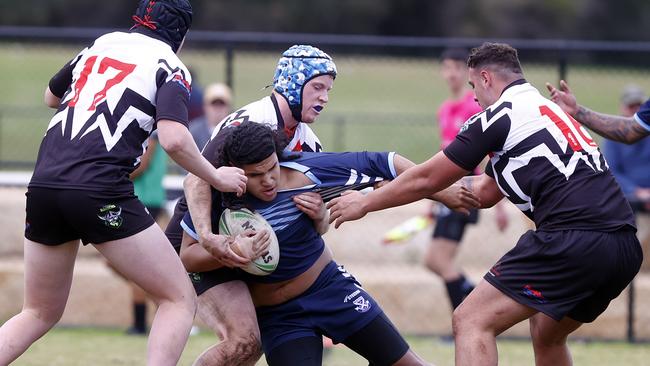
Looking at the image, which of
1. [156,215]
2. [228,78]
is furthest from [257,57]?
[156,215]

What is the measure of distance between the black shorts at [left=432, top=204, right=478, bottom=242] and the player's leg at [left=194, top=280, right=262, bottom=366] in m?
3.40

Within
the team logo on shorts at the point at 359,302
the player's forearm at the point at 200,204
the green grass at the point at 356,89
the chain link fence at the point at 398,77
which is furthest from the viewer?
the green grass at the point at 356,89

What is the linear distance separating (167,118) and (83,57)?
1.99 ft

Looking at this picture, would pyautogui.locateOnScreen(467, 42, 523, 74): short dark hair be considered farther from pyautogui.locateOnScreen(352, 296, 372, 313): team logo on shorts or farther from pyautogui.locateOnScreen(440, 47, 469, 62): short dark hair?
pyautogui.locateOnScreen(440, 47, 469, 62): short dark hair

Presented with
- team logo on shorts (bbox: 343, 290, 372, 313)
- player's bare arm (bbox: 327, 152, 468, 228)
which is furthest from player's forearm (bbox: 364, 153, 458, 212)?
team logo on shorts (bbox: 343, 290, 372, 313)

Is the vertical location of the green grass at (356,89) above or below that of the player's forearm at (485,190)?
below

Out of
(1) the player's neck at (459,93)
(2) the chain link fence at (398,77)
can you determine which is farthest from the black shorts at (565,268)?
(2) the chain link fence at (398,77)

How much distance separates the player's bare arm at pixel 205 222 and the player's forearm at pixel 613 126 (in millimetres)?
2056

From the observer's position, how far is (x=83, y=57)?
17.0 ft

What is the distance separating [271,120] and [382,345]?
1.17m

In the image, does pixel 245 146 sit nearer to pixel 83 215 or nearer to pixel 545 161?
pixel 83 215

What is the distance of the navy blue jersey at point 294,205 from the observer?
5.10 meters

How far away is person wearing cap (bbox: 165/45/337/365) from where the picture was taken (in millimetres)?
4988

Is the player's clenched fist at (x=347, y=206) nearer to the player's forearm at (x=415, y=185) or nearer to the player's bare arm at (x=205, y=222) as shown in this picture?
the player's forearm at (x=415, y=185)
